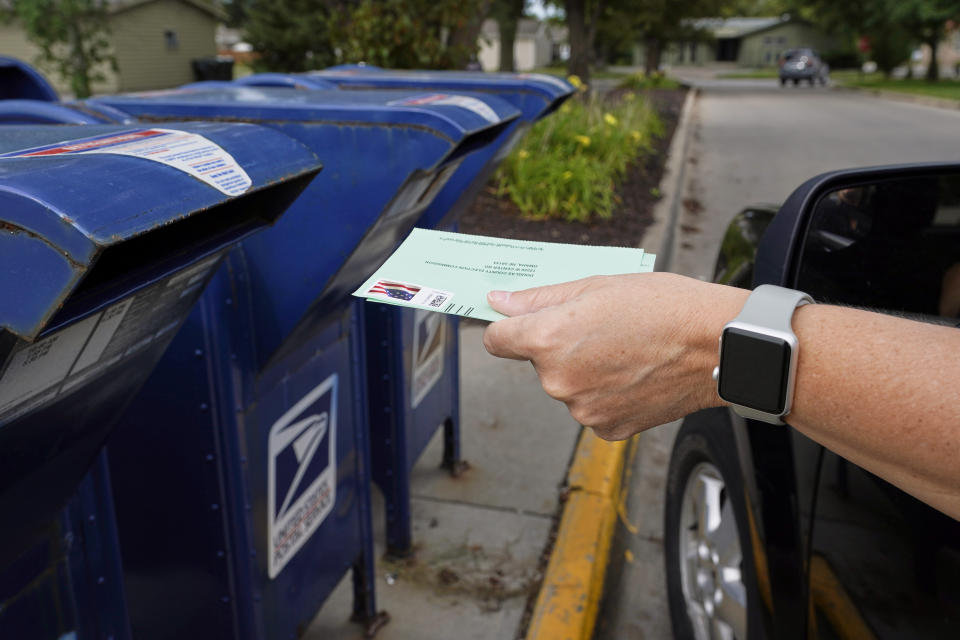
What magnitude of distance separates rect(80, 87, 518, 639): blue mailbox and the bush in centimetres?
510

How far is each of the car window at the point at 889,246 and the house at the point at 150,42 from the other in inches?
964

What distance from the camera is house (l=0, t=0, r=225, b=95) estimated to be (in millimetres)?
24844

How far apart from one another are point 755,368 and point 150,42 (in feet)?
96.6

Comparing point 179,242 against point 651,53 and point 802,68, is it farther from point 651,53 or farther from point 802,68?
point 802,68

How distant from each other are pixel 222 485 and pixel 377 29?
589 cm

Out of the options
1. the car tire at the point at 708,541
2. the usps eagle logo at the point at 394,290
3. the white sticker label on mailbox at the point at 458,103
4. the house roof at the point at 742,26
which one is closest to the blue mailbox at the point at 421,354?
the white sticker label on mailbox at the point at 458,103

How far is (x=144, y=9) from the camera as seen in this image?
26562 mm

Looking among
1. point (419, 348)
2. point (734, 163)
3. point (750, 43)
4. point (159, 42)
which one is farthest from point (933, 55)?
point (419, 348)

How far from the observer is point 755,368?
3.94 ft

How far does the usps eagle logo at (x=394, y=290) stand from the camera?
4.18 feet

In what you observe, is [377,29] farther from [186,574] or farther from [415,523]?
[186,574]

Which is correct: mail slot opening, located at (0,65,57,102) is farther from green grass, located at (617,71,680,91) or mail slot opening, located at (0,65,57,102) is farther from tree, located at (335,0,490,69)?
green grass, located at (617,71,680,91)

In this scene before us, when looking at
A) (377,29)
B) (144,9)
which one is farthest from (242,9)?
(377,29)

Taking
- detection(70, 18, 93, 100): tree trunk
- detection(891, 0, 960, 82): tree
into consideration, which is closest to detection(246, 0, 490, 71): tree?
detection(70, 18, 93, 100): tree trunk
